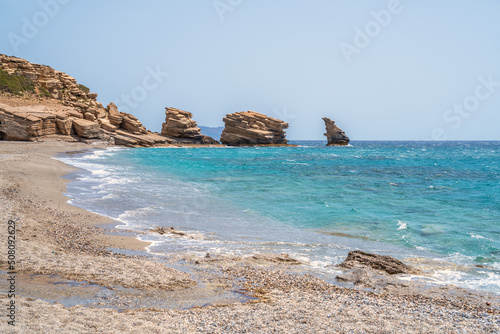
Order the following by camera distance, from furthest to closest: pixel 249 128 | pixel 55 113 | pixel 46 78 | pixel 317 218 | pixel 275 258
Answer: pixel 249 128 → pixel 46 78 → pixel 55 113 → pixel 317 218 → pixel 275 258

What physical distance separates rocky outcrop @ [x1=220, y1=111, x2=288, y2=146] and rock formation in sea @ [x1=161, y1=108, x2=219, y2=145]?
9719 mm

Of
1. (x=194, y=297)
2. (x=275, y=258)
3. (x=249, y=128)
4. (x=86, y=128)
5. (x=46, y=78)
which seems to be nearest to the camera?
(x=194, y=297)

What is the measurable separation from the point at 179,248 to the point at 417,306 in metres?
6.21

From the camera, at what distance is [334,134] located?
367 feet

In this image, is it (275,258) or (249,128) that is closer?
(275,258)

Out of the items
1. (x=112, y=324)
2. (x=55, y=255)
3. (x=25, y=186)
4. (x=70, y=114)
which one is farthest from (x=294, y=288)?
(x=70, y=114)

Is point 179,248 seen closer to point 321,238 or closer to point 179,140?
point 321,238

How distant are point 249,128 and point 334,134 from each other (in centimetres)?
2985

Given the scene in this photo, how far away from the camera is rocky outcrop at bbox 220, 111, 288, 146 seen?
93.6 metres

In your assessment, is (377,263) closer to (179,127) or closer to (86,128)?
(86,128)

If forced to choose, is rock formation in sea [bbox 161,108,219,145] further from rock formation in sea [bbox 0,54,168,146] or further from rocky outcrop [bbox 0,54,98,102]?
rocky outcrop [bbox 0,54,98,102]

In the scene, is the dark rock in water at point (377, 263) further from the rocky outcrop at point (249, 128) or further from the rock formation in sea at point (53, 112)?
the rocky outcrop at point (249, 128)

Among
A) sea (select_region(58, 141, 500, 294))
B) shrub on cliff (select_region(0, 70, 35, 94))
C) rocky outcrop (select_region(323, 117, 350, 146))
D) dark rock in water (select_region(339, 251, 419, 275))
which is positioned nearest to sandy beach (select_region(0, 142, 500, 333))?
dark rock in water (select_region(339, 251, 419, 275))

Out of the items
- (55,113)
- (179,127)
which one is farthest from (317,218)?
(179,127)
